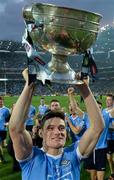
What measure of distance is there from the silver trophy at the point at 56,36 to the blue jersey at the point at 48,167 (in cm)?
80

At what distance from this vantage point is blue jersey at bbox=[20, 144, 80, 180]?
3.27m

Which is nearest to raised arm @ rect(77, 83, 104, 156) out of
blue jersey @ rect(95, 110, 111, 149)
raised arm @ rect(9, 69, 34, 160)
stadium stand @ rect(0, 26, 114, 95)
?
raised arm @ rect(9, 69, 34, 160)

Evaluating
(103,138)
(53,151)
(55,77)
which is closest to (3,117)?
(103,138)

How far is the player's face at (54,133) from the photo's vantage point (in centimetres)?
328

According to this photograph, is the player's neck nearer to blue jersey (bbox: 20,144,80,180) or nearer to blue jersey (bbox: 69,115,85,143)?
blue jersey (bbox: 20,144,80,180)

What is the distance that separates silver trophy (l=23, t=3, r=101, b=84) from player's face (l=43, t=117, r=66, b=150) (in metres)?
0.61

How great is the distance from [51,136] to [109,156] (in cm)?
716

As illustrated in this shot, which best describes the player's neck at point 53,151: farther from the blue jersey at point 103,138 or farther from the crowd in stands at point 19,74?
the crowd in stands at point 19,74

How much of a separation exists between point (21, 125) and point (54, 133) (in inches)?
10.5

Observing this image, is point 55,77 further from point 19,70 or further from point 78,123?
point 19,70

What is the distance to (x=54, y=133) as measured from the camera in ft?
10.8

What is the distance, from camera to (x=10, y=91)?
273 feet

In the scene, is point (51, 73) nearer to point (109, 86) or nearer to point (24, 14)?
point (24, 14)

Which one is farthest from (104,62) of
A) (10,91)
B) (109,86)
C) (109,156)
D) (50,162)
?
(50,162)
